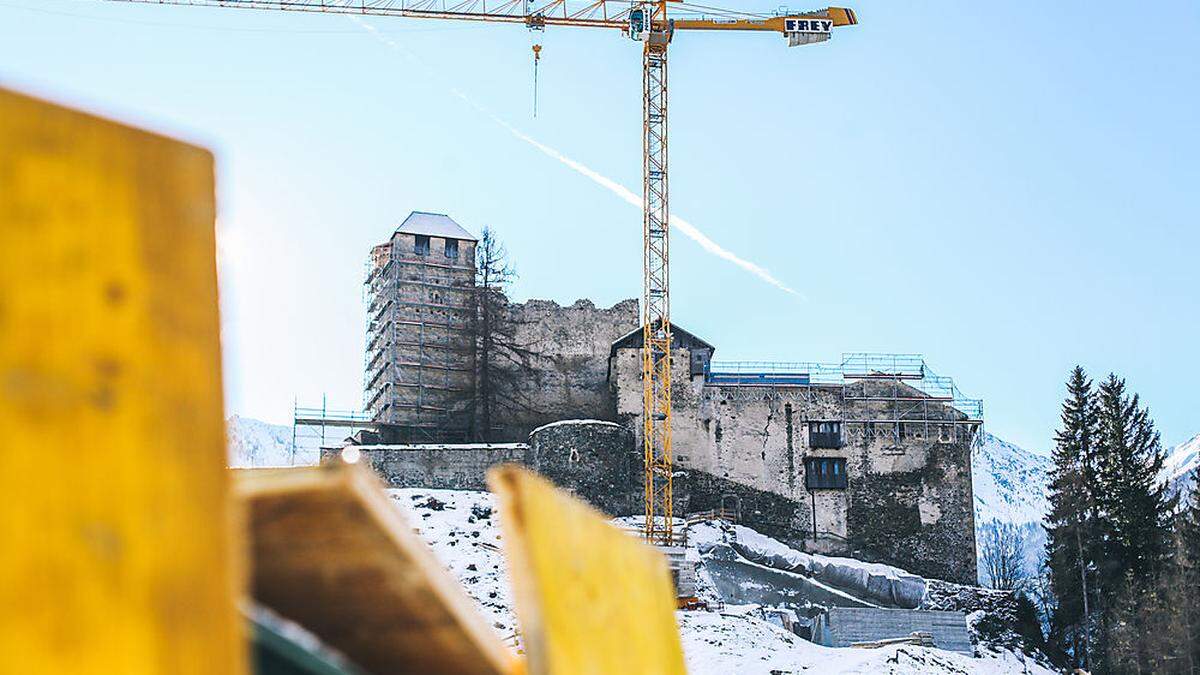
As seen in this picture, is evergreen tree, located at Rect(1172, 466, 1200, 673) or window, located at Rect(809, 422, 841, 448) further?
window, located at Rect(809, 422, 841, 448)

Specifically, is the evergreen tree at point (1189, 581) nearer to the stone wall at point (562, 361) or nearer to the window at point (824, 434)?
the window at point (824, 434)

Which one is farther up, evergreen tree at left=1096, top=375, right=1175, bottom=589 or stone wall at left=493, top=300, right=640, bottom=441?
stone wall at left=493, top=300, right=640, bottom=441

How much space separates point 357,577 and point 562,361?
53907mm

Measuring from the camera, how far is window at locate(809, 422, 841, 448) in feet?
163

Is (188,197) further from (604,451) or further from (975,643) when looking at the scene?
(604,451)

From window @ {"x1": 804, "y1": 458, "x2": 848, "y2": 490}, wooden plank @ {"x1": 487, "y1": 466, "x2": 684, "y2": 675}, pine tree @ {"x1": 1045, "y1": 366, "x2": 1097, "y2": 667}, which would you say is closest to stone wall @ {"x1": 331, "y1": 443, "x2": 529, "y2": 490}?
window @ {"x1": 804, "y1": 458, "x2": 848, "y2": 490}

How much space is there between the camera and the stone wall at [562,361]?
55438mm

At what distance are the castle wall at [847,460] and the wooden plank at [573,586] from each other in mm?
44898

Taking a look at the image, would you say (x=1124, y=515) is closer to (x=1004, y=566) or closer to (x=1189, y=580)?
(x=1189, y=580)

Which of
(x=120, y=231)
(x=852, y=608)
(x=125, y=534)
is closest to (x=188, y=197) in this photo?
(x=120, y=231)

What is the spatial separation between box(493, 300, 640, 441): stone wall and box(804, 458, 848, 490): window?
882cm

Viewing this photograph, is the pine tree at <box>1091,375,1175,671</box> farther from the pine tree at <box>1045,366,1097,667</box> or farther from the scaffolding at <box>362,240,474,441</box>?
the scaffolding at <box>362,240,474,441</box>

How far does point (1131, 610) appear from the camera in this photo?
43656mm

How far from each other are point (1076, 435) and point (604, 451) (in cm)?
1823
